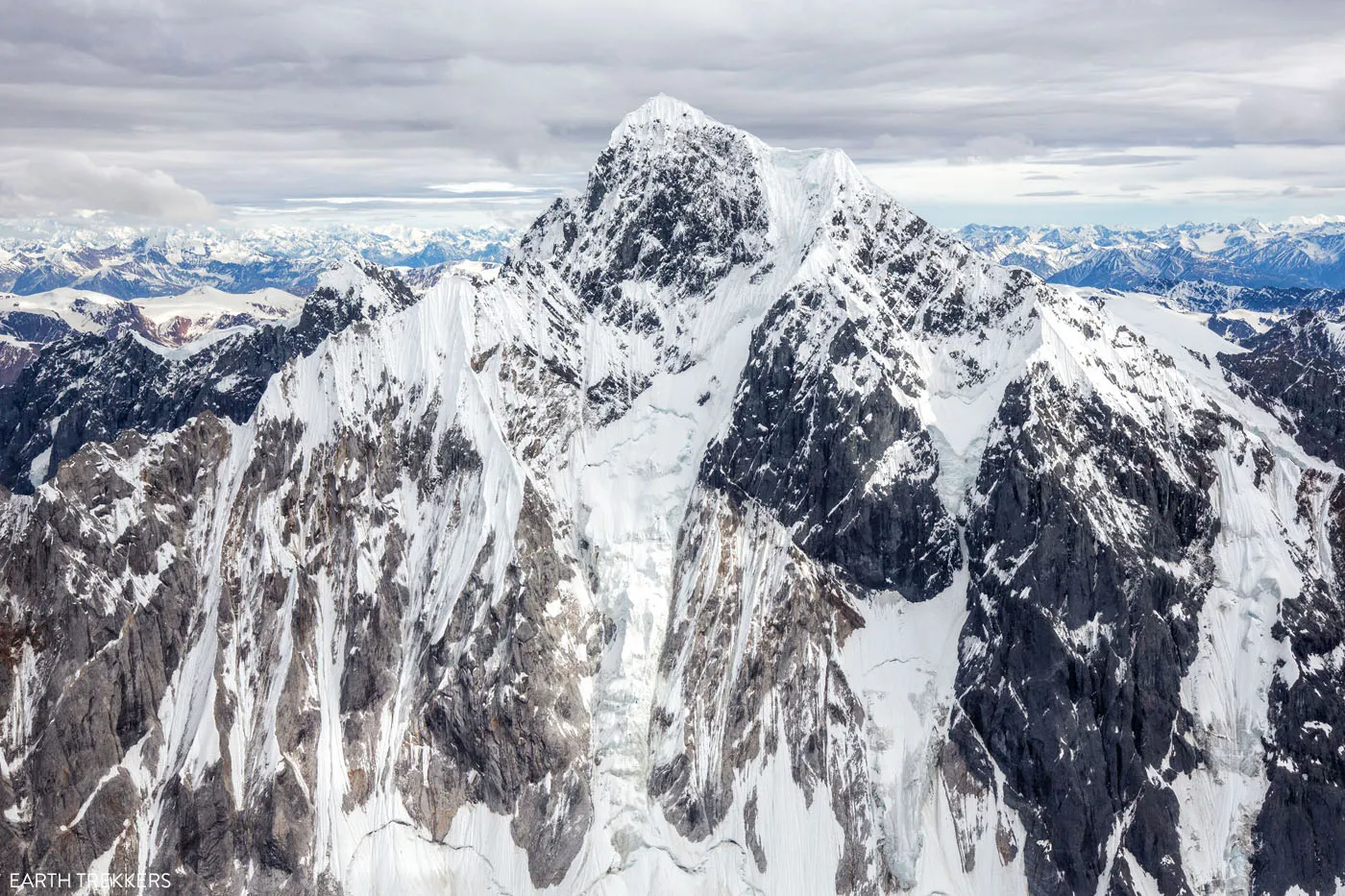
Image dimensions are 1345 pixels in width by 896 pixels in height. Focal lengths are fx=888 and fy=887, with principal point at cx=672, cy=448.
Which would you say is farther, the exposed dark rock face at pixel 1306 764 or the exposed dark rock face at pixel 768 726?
the exposed dark rock face at pixel 768 726

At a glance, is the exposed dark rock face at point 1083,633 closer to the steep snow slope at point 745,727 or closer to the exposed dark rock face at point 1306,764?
the steep snow slope at point 745,727

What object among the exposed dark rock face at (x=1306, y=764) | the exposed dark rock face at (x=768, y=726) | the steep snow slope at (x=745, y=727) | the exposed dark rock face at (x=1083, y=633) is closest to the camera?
the exposed dark rock face at (x=1306, y=764)

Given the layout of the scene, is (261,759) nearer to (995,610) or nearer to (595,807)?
(595,807)

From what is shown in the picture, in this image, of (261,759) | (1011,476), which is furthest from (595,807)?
(1011,476)

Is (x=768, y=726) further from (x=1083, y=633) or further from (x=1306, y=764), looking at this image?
(x=1306, y=764)

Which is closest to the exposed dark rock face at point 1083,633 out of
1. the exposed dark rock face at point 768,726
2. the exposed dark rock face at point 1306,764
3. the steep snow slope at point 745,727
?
the steep snow slope at point 745,727

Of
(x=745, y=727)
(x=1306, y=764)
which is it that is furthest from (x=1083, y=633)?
(x=745, y=727)

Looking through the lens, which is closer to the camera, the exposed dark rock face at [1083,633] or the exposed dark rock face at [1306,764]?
the exposed dark rock face at [1306,764]

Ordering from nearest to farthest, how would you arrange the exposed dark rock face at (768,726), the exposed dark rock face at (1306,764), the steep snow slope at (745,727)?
the exposed dark rock face at (1306,764), the steep snow slope at (745,727), the exposed dark rock face at (768,726)
